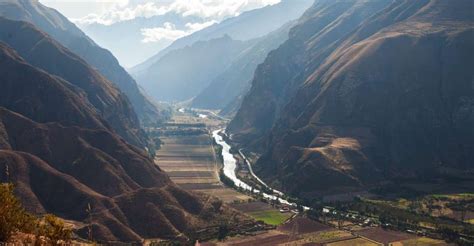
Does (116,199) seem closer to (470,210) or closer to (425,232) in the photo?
(425,232)

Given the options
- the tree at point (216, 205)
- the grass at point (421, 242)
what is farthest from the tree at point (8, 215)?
the tree at point (216, 205)

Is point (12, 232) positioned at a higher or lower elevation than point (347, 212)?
higher

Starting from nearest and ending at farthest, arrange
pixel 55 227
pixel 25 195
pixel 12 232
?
pixel 55 227 < pixel 12 232 < pixel 25 195

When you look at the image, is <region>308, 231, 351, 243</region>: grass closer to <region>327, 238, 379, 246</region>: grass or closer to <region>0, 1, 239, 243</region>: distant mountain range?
<region>327, 238, 379, 246</region>: grass

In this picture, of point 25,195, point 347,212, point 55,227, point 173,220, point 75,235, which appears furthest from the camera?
point 347,212

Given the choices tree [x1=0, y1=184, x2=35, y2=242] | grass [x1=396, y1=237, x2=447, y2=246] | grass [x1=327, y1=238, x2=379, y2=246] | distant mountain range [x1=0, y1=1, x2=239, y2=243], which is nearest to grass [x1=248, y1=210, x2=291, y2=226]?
distant mountain range [x1=0, y1=1, x2=239, y2=243]

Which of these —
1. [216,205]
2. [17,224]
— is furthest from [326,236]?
[17,224]

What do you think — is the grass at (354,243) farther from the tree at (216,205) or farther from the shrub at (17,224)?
the shrub at (17,224)

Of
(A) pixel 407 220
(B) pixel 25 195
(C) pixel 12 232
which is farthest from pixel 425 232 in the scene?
(C) pixel 12 232
